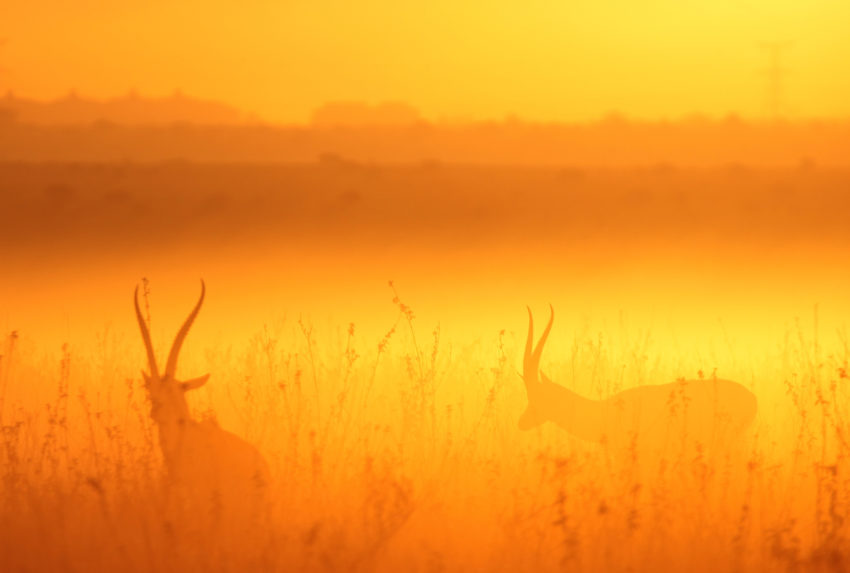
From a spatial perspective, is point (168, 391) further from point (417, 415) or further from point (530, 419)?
point (530, 419)

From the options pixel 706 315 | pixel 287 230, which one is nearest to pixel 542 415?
pixel 706 315

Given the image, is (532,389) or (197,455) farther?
(532,389)

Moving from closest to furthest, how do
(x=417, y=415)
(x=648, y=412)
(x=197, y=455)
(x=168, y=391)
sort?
1. (x=197, y=455)
2. (x=168, y=391)
3. (x=648, y=412)
4. (x=417, y=415)

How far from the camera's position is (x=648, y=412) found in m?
6.67

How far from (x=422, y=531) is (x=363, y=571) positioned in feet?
1.74

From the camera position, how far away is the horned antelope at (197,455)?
18.1ft

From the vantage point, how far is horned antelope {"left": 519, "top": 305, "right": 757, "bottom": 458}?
6410 millimetres

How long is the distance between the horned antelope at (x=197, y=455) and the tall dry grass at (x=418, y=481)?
0.12 m

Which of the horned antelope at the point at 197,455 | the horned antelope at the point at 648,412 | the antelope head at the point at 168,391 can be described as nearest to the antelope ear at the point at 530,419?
the horned antelope at the point at 648,412

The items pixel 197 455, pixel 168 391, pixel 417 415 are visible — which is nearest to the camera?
pixel 197 455

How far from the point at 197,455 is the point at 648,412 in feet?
8.62

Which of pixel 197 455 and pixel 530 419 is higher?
pixel 530 419

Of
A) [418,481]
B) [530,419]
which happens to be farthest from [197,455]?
[530,419]

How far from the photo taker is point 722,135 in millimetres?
20781
